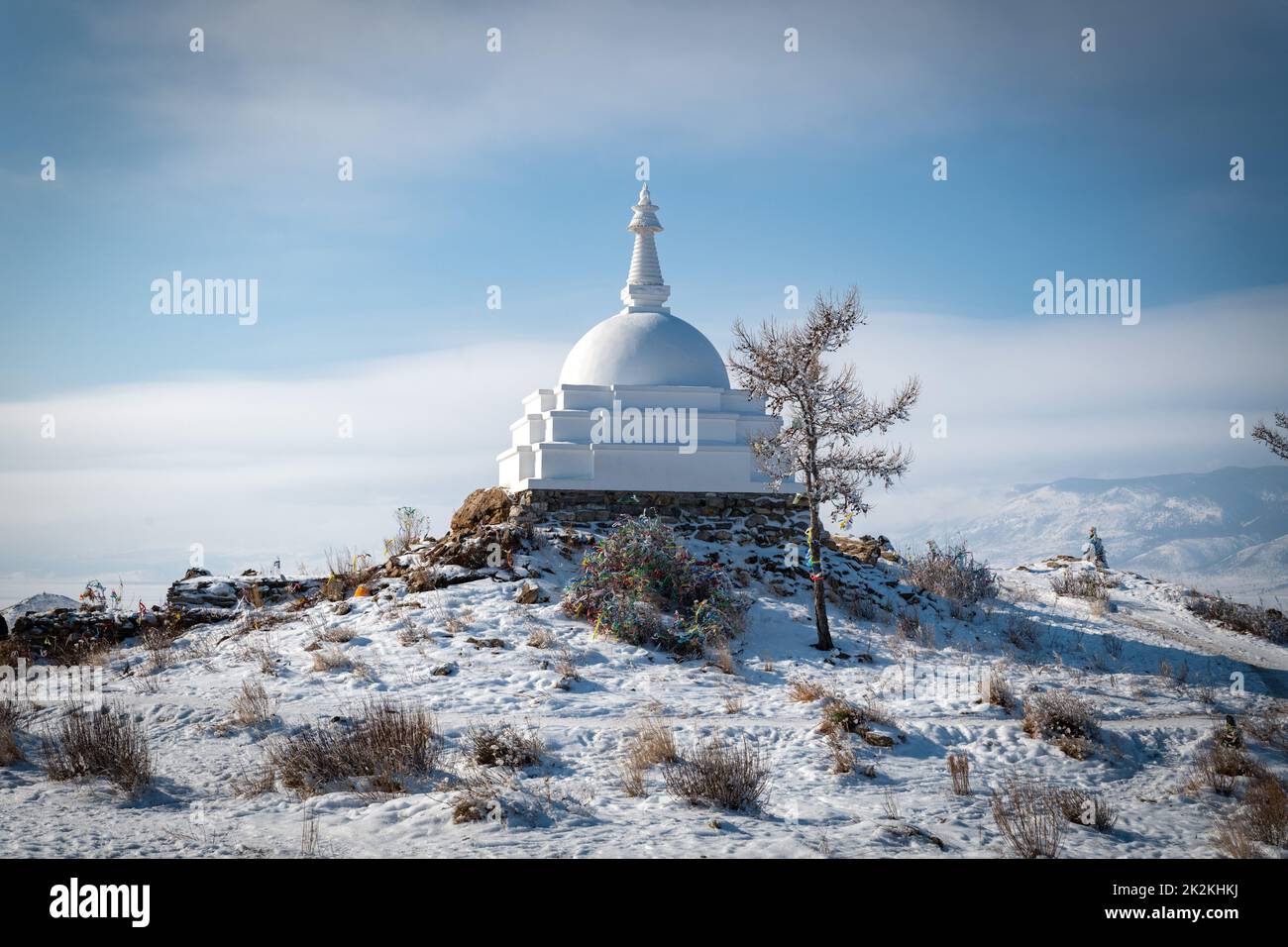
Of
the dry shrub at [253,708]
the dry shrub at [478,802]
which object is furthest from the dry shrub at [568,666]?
the dry shrub at [478,802]

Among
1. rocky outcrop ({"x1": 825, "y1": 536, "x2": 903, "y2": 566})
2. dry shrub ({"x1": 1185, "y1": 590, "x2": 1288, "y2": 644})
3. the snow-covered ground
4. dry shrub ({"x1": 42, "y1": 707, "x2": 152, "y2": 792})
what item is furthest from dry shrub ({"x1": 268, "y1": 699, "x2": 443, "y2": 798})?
dry shrub ({"x1": 1185, "y1": 590, "x2": 1288, "y2": 644})

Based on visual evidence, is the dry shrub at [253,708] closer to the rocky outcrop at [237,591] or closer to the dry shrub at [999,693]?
the rocky outcrop at [237,591]

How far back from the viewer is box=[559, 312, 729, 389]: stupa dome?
23.6m

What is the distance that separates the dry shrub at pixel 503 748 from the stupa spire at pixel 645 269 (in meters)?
15.6

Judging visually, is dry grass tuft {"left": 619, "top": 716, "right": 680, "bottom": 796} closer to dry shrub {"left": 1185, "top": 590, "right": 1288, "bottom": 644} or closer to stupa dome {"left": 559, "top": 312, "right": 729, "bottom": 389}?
stupa dome {"left": 559, "top": 312, "right": 729, "bottom": 389}

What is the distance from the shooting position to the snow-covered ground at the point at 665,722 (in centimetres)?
871

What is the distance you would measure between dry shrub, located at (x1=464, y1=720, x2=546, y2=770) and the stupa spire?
15570mm

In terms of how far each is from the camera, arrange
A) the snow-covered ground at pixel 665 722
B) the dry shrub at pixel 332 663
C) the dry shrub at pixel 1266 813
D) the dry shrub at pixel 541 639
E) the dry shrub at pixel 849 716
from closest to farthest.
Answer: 1. the snow-covered ground at pixel 665 722
2. the dry shrub at pixel 1266 813
3. the dry shrub at pixel 849 716
4. the dry shrub at pixel 332 663
5. the dry shrub at pixel 541 639

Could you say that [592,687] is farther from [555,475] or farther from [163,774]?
[555,475]

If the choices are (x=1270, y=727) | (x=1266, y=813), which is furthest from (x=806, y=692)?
(x=1270, y=727)

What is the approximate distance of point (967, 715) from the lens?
1436cm

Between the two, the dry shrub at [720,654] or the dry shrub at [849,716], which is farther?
the dry shrub at [720,654]

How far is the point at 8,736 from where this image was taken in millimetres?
11891
